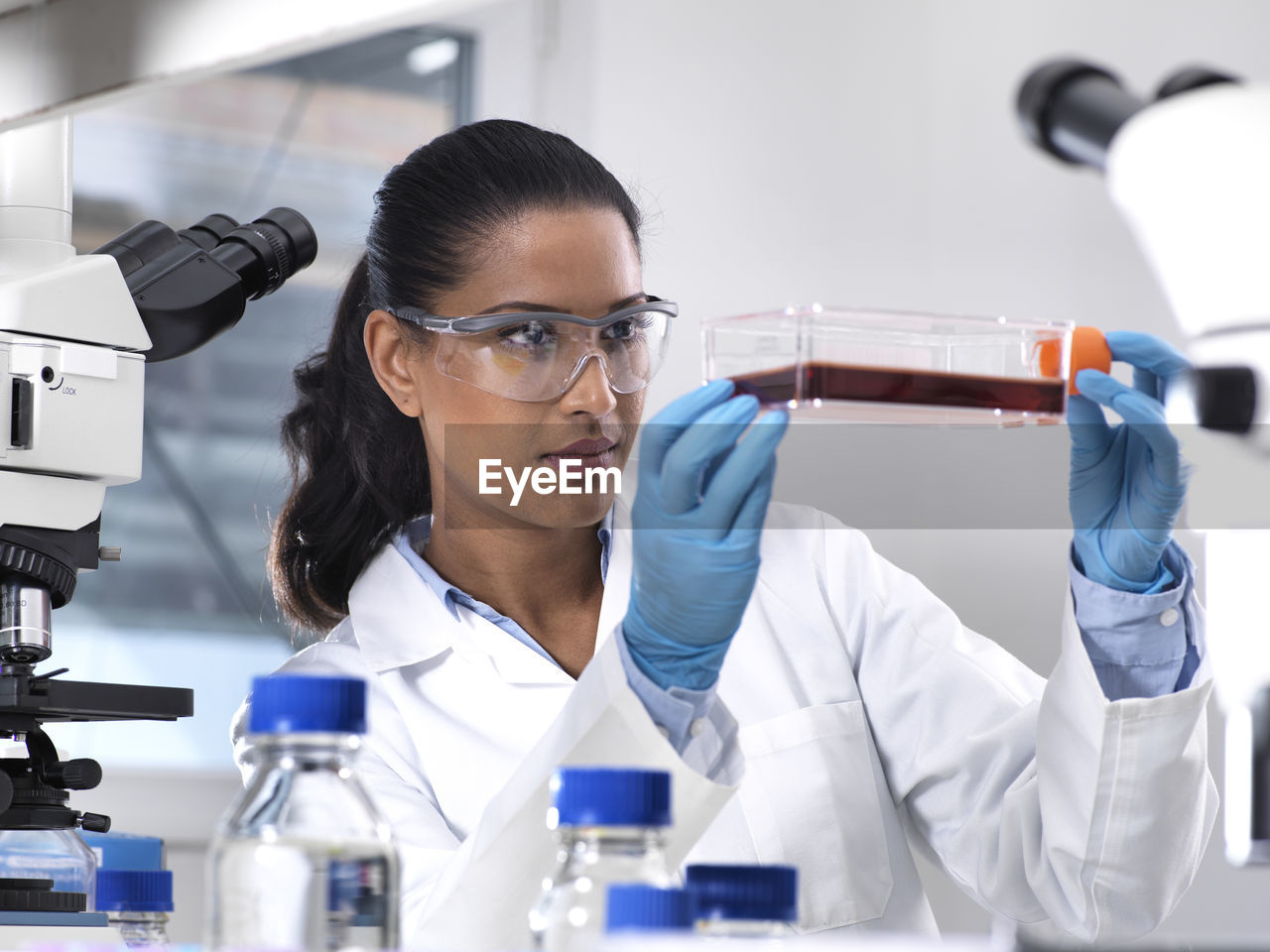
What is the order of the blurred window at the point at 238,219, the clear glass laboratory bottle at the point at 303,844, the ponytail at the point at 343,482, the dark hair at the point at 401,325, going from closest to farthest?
the clear glass laboratory bottle at the point at 303,844 → the dark hair at the point at 401,325 → the ponytail at the point at 343,482 → the blurred window at the point at 238,219

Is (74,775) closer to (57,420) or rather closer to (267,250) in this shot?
(57,420)

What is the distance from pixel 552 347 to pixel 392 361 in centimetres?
40

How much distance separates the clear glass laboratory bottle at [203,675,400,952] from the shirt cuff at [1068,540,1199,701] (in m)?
0.78

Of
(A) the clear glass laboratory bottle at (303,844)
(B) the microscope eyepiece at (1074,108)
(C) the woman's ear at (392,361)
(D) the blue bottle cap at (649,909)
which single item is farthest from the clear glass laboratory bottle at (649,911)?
(C) the woman's ear at (392,361)

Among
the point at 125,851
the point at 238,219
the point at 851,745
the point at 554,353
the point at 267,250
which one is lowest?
the point at 125,851

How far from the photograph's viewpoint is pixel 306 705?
2.15 ft

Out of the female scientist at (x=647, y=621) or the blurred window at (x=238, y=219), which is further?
the blurred window at (x=238, y=219)

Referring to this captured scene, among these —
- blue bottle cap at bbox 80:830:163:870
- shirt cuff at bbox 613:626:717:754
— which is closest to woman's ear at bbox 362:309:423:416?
blue bottle cap at bbox 80:830:163:870

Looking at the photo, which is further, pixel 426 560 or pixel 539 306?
pixel 426 560

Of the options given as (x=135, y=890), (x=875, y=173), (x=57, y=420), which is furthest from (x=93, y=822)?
(x=875, y=173)

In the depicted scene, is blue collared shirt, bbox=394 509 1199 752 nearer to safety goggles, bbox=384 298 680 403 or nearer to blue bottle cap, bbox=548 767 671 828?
safety goggles, bbox=384 298 680 403

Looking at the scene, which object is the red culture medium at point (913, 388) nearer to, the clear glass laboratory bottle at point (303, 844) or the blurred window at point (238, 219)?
the clear glass laboratory bottle at point (303, 844)

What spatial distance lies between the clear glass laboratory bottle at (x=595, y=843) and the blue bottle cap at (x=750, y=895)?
31 mm

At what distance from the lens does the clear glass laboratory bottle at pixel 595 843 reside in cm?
63
